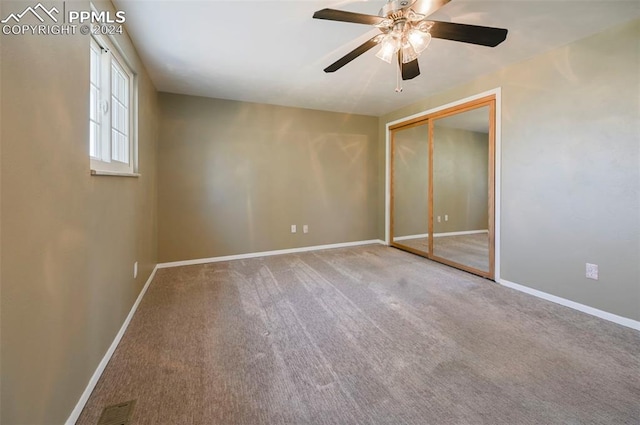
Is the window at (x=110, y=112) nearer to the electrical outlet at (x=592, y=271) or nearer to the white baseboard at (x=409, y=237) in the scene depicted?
the electrical outlet at (x=592, y=271)

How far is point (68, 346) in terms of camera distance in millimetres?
1272

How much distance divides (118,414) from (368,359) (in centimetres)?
137

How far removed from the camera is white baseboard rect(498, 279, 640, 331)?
218 centimetres

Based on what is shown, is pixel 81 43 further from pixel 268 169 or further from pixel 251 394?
pixel 268 169

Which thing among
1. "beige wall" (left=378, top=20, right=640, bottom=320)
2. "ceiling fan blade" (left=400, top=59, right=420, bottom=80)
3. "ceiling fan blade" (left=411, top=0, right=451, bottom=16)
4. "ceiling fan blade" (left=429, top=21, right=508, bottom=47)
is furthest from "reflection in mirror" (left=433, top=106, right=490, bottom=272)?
"ceiling fan blade" (left=411, top=0, right=451, bottom=16)

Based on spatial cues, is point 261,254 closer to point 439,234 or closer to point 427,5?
point 439,234

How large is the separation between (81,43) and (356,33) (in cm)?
184

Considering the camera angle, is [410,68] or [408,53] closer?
[408,53]

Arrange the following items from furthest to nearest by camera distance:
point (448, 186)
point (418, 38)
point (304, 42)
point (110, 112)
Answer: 1. point (448, 186)
2. point (304, 42)
3. point (110, 112)
4. point (418, 38)

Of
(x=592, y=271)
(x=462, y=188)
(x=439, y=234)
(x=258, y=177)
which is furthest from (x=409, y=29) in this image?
(x=439, y=234)

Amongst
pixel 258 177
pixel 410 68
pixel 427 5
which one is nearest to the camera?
pixel 427 5

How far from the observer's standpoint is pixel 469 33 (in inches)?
63.8

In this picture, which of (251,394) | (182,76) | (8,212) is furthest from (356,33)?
(251,394)

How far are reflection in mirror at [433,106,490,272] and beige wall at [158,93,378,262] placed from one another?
1.32 metres
